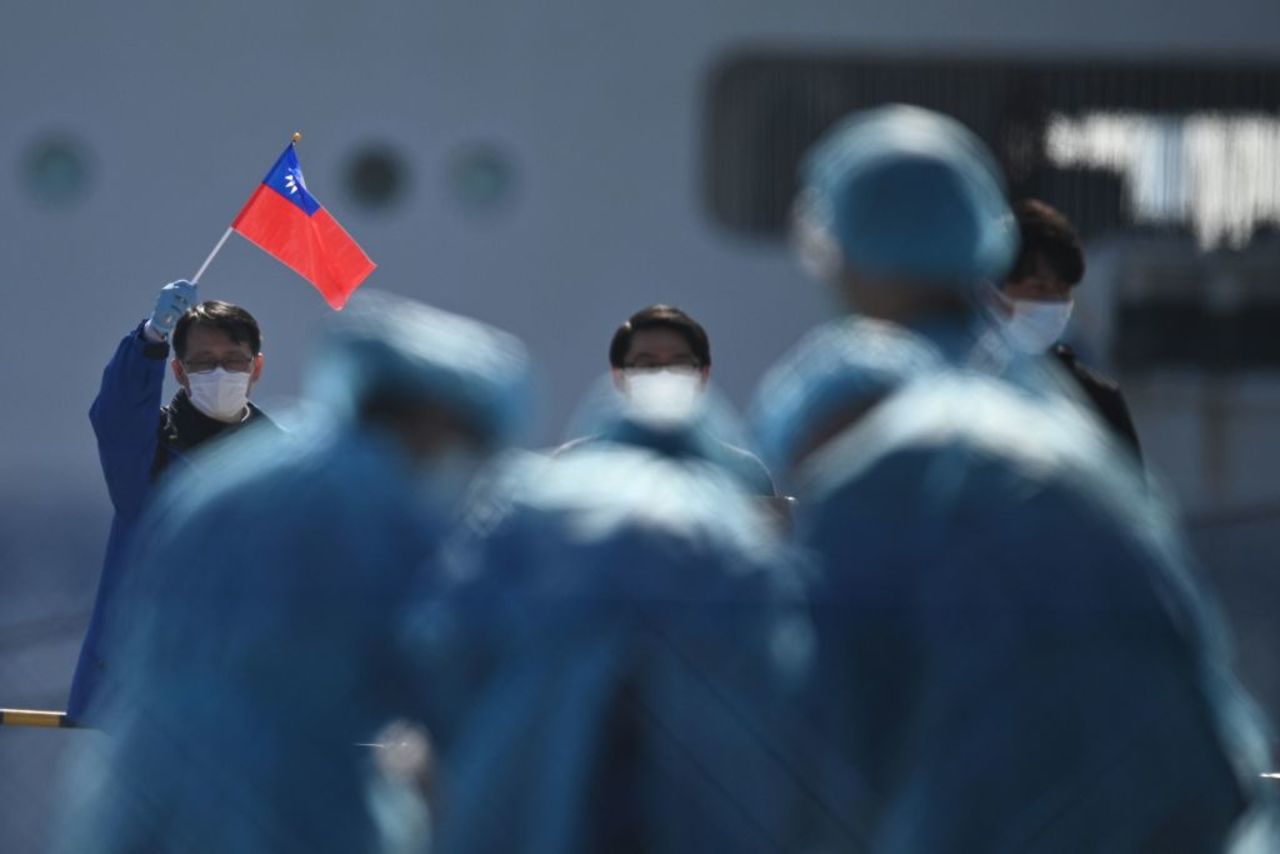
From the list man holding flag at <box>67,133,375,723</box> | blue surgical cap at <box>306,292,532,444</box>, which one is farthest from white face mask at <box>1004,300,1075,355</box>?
blue surgical cap at <box>306,292,532,444</box>

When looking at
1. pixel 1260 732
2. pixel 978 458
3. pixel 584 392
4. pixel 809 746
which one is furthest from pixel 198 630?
pixel 584 392

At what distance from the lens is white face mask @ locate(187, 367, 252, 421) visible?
410 centimetres

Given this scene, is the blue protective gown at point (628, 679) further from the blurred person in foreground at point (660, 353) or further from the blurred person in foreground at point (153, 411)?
the blurred person in foreground at point (153, 411)

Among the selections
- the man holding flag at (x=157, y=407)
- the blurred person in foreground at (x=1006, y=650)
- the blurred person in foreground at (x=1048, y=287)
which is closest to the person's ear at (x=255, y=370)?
the man holding flag at (x=157, y=407)

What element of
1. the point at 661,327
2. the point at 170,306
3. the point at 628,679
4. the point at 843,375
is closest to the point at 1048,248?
the point at 661,327

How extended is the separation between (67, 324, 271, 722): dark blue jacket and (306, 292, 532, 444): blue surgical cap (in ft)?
4.65

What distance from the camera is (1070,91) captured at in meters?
8.94

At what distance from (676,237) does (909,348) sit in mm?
6440

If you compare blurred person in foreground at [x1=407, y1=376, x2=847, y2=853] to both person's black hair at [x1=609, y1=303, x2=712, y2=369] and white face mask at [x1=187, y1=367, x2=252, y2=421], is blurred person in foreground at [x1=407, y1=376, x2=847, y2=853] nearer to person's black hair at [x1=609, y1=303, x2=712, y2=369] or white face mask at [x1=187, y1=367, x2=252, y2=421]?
person's black hair at [x1=609, y1=303, x2=712, y2=369]

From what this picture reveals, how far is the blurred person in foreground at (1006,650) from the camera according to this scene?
2213 millimetres

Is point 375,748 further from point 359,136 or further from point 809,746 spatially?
point 359,136

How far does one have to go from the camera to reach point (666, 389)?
3582mm

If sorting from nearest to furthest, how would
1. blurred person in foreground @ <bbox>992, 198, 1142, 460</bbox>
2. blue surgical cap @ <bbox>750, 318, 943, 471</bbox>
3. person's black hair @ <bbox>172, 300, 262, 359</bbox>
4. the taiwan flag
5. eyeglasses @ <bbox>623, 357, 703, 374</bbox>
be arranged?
blue surgical cap @ <bbox>750, 318, 943, 471</bbox> → eyeglasses @ <bbox>623, 357, 703, 374</bbox> → blurred person in foreground @ <bbox>992, 198, 1142, 460</bbox> → person's black hair @ <bbox>172, 300, 262, 359</bbox> → the taiwan flag

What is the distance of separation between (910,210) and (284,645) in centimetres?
88
